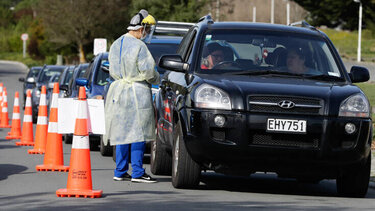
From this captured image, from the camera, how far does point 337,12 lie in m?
95.3

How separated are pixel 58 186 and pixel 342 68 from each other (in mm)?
3367

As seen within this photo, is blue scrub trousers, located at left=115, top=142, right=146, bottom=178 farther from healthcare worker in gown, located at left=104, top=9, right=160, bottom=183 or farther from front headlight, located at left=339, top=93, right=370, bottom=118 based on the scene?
front headlight, located at left=339, top=93, right=370, bottom=118

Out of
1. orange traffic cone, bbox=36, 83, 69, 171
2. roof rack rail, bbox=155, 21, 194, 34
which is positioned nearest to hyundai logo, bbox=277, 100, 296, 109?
orange traffic cone, bbox=36, 83, 69, 171

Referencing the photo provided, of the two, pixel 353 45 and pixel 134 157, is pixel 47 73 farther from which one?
pixel 353 45

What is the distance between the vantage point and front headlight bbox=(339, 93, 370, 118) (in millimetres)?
9500

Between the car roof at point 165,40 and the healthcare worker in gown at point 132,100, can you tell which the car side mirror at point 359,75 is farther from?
the car roof at point 165,40

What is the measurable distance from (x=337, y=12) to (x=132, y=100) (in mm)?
86837

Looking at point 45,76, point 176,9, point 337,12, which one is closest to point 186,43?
point 45,76

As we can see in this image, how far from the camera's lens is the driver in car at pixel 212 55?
1045cm

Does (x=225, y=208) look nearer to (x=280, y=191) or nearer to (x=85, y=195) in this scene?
(x=85, y=195)

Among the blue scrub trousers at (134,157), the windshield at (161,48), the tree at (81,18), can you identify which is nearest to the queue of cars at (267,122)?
the blue scrub trousers at (134,157)

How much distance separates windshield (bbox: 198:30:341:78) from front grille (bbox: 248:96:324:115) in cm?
88

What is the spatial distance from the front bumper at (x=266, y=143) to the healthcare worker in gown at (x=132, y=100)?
41.3 inches

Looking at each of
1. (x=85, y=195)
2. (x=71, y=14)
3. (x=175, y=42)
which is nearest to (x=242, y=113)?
(x=85, y=195)
